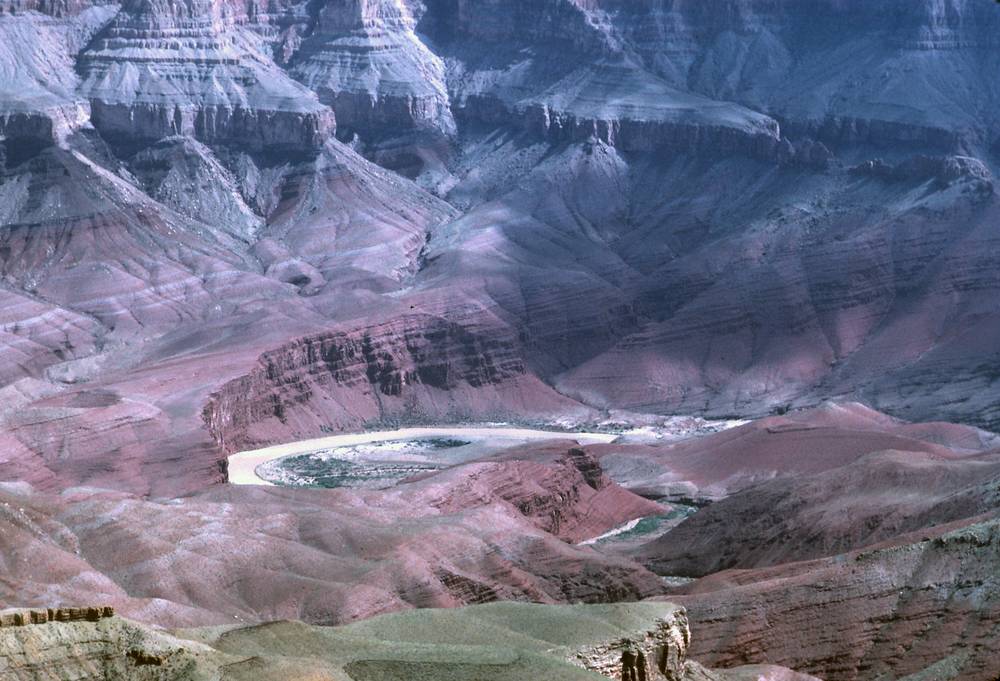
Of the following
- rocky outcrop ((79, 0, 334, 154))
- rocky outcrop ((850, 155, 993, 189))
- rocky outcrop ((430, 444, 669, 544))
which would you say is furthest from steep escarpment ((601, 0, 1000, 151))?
rocky outcrop ((430, 444, 669, 544))

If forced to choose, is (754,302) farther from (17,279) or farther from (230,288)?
(17,279)

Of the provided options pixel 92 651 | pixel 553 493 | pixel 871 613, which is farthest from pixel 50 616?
pixel 553 493

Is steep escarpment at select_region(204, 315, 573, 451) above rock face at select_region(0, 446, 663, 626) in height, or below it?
below

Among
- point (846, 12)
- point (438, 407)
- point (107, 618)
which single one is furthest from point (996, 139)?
point (107, 618)

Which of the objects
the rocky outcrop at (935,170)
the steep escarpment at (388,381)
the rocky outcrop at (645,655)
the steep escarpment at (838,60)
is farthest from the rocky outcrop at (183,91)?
the rocky outcrop at (645,655)

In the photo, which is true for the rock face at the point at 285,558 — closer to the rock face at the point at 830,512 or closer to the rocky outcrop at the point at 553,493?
the rocky outcrop at the point at 553,493

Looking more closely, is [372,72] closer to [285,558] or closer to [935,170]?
[935,170]

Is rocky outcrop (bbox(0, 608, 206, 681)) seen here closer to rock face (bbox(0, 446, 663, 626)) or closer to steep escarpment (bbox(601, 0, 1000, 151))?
rock face (bbox(0, 446, 663, 626))
